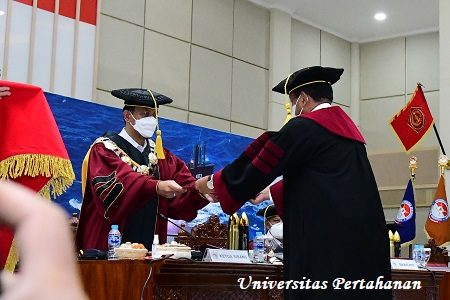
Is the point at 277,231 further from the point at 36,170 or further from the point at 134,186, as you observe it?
the point at 36,170

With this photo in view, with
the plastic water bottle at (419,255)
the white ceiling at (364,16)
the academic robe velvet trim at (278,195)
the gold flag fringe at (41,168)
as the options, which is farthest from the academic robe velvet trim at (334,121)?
the white ceiling at (364,16)

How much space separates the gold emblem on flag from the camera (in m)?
8.10

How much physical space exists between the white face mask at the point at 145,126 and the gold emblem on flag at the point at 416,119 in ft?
15.5

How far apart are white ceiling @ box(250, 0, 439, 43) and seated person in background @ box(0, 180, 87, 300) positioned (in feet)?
32.3

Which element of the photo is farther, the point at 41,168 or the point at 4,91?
the point at 41,168

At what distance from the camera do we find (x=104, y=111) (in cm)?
680

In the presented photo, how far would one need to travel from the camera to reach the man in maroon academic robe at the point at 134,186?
377cm

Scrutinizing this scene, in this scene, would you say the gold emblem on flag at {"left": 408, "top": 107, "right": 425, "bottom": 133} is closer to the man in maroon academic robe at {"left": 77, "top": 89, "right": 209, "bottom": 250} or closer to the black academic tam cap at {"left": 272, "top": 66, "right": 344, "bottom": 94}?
the man in maroon academic robe at {"left": 77, "top": 89, "right": 209, "bottom": 250}

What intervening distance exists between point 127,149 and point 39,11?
140 inches

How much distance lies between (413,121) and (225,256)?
5342 millimetres

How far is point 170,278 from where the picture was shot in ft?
10.2

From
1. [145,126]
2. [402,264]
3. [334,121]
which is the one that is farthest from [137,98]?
[402,264]

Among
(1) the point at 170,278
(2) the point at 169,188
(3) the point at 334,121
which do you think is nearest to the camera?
(3) the point at 334,121

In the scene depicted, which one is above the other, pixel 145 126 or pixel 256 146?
pixel 145 126
